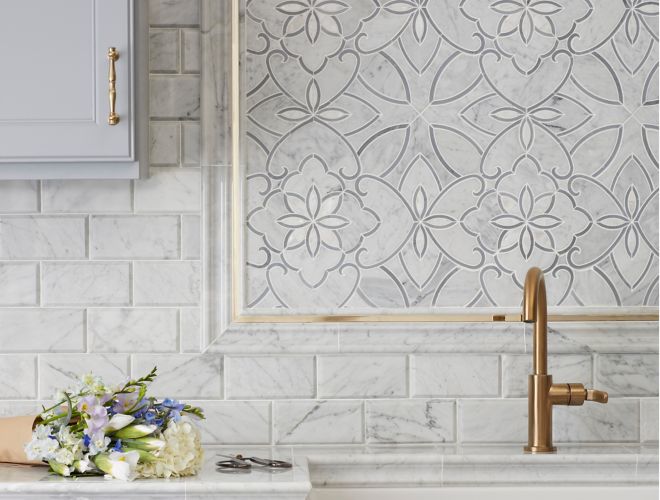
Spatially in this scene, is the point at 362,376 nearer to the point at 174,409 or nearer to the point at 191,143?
the point at 174,409

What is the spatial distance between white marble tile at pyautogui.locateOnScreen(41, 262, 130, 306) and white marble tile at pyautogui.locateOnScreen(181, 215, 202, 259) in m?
0.13

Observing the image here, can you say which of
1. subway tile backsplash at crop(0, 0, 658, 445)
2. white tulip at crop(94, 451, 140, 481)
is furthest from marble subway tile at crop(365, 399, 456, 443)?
white tulip at crop(94, 451, 140, 481)

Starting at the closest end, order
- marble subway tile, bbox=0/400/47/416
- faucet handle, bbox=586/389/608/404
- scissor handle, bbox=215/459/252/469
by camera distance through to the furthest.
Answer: scissor handle, bbox=215/459/252/469 → faucet handle, bbox=586/389/608/404 → marble subway tile, bbox=0/400/47/416

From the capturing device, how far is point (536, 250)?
181cm

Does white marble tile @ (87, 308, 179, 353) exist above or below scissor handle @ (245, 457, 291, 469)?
above

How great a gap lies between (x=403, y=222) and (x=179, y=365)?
0.56 m

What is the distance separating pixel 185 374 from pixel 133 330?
0.14 meters

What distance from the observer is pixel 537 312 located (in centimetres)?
166

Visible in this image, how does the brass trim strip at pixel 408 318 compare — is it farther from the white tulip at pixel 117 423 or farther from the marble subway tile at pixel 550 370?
the white tulip at pixel 117 423

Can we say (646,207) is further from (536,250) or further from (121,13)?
(121,13)

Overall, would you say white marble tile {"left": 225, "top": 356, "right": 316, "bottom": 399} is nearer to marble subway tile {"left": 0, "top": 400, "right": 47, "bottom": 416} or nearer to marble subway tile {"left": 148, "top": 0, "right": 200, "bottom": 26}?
marble subway tile {"left": 0, "top": 400, "right": 47, "bottom": 416}

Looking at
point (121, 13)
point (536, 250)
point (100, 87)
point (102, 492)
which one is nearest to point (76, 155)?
point (100, 87)

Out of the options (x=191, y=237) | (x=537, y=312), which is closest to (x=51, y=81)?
(x=191, y=237)

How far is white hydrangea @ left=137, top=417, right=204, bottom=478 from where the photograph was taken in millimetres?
1421
